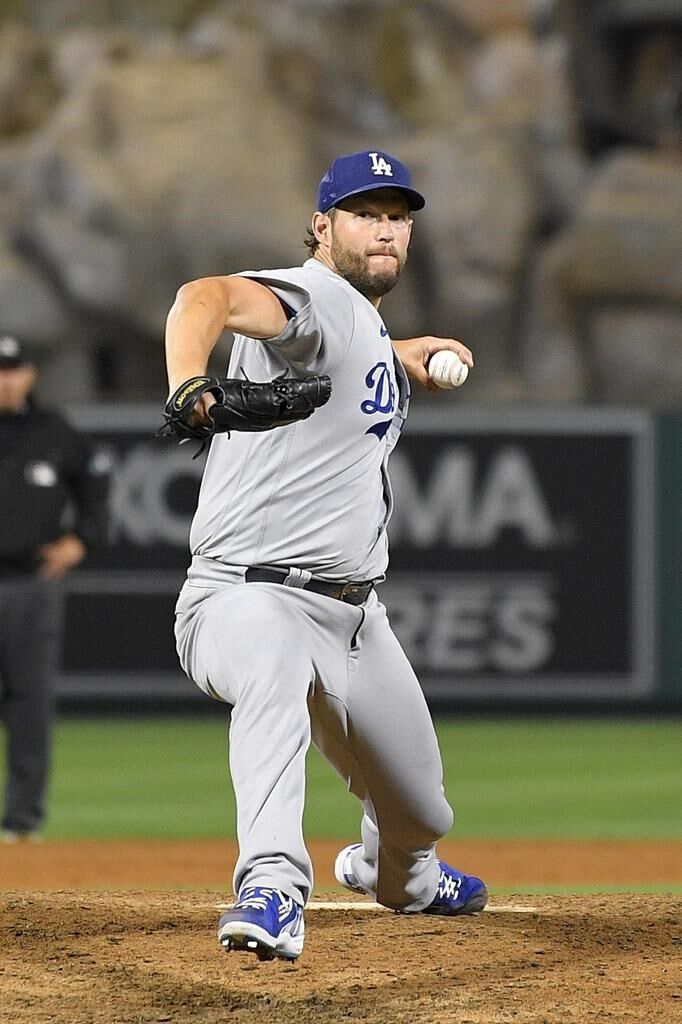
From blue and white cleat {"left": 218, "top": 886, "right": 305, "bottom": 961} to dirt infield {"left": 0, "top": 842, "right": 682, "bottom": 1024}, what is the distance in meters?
0.19

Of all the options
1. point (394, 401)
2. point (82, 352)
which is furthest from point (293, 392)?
point (82, 352)

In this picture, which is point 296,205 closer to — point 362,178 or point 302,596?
point 362,178

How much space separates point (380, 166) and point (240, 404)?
2.70 ft

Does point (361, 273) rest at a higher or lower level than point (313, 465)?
higher

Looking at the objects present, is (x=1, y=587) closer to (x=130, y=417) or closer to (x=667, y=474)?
(x=130, y=417)

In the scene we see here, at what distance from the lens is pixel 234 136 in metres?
16.6

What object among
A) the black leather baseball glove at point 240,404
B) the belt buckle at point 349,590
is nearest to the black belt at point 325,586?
the belt buckle at point 349,590

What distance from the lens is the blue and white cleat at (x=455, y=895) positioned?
4832 mm

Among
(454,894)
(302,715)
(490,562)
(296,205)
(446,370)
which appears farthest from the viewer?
(296,205)

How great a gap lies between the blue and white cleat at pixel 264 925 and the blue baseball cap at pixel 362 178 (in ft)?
4.95

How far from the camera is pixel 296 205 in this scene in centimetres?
1622

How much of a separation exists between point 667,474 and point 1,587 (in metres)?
5.45

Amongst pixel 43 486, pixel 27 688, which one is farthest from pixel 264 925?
pixel 43 486

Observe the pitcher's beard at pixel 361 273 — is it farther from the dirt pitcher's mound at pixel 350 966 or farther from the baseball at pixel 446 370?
the dirt pitcher's mound at pixel 350 966
